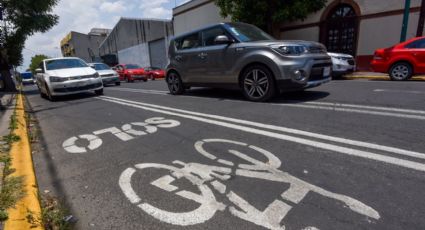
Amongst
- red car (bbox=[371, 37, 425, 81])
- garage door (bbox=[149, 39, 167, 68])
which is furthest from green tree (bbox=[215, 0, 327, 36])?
garage door (bbox=[149, 39, 167, 68])

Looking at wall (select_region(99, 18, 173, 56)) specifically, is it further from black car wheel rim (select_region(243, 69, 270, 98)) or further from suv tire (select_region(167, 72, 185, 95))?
black car wheel rim (select_region(243, 69, 270, 98))

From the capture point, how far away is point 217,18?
72.2 ft

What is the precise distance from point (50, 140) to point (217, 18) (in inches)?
787

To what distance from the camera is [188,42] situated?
285 inches

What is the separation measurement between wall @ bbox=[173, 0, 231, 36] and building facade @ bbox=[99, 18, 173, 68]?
140 inches

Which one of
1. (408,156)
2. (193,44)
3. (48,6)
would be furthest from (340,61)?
(48,6)

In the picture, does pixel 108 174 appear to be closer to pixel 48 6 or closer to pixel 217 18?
pixel 48 6

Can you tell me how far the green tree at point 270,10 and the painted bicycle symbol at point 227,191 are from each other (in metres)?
13.5

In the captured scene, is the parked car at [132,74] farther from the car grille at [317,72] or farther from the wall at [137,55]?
the car grille at [317,72]

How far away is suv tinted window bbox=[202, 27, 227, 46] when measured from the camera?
247 inches

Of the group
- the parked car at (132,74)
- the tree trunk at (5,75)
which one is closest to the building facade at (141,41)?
the parked car at (132,74)

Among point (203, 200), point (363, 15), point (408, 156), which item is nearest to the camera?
point (203, 200)

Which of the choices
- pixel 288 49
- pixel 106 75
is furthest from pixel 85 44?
pixel 288 49

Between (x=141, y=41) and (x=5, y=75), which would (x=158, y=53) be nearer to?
(x=141, y=41)
